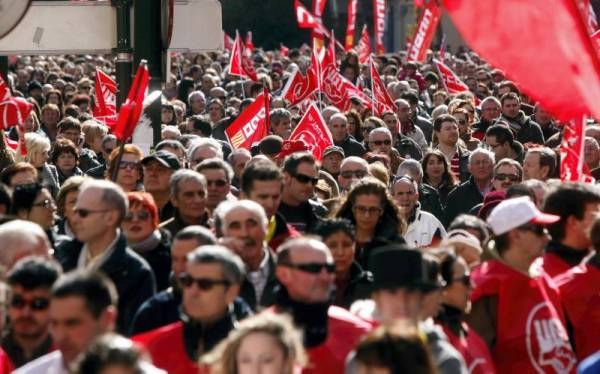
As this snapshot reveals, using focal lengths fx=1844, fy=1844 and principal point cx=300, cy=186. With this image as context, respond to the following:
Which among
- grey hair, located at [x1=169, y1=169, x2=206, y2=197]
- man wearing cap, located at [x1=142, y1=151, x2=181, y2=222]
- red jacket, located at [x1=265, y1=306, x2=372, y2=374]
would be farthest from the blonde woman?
man wearing cap, located at [x1=142, y1=151, x2=181, y2=222]

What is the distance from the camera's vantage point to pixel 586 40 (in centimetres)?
873

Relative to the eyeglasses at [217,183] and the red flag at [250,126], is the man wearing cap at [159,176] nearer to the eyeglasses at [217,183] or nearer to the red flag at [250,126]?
the eyeglasses at [217,183]

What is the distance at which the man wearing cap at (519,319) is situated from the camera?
8.34 metres

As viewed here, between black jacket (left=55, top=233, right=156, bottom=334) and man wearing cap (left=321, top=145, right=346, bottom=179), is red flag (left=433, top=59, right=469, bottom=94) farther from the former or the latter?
black jacket (left=55, top=233, right=156, bottom=334)

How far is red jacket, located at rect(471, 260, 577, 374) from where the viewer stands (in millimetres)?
8344

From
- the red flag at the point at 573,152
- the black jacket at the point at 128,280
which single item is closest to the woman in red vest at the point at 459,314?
the black jacket at the point at 128,280

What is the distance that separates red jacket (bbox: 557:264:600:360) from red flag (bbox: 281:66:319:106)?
11.8 m

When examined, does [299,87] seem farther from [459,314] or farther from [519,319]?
[459,314]

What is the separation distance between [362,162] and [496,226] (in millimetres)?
4716

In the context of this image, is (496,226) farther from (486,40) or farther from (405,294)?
(405,294)

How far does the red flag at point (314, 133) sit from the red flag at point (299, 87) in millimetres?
4170

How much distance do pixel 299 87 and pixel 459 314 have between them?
42.2 feet

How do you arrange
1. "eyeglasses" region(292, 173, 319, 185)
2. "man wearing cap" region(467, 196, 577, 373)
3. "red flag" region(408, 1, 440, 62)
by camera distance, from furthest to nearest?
"red flag" region(408, 1, 440, 62) → "eyeglasses" region(292, 173, 319, 185) → "man wearing cap" region(467, 196, 577, 373)

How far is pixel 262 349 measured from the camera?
20.8 feet
